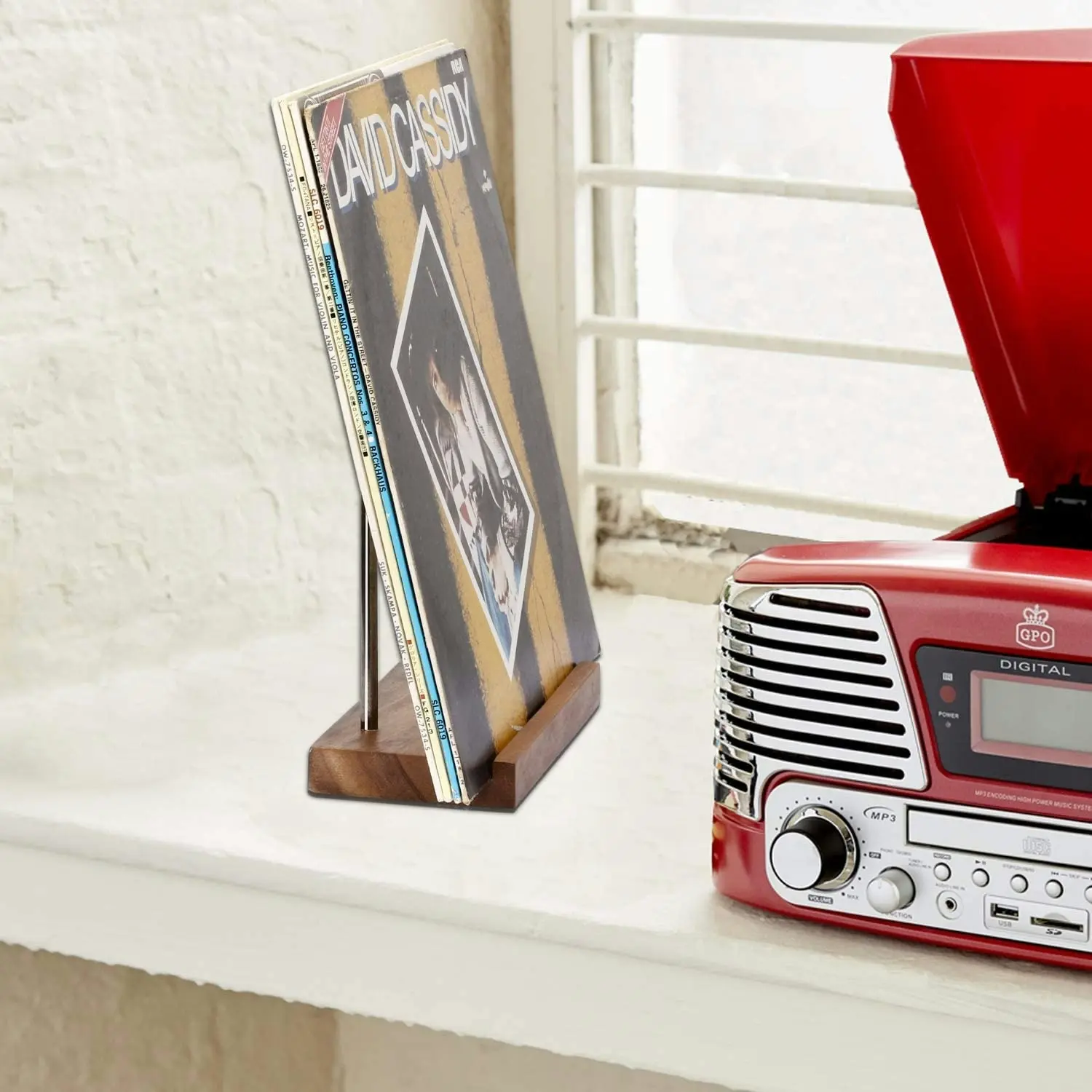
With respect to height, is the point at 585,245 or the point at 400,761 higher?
the point at 585,245

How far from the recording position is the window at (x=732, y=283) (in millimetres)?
1266

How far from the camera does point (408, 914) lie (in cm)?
91

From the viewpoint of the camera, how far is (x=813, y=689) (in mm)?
780

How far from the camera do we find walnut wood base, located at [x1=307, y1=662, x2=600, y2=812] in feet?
3.21

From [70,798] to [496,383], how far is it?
1.17ft

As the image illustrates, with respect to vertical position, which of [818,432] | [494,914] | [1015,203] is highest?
[1015,203]

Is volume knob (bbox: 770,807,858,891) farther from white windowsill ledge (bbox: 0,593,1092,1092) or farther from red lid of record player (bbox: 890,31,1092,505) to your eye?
red lid of record player (bbox: 890,31,1092,505)

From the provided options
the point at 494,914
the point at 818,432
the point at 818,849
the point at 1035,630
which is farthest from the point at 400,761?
the point at 818,432

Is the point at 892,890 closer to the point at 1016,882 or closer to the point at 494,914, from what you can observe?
the point at 1016,882

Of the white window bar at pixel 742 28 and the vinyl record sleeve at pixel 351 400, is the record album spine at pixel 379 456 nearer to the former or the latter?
the vinyl record sleeve at pixel 351 400

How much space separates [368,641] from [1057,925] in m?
0.43

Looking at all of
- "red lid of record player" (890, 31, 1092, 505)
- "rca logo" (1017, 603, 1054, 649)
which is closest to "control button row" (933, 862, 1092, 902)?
"rca logo" (1017, 603, 1054, 649)

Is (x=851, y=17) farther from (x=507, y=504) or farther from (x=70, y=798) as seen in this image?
(x=70, y=798)

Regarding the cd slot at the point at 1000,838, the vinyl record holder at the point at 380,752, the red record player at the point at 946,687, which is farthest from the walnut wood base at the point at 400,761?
the cd slot at the point at 1000,838
